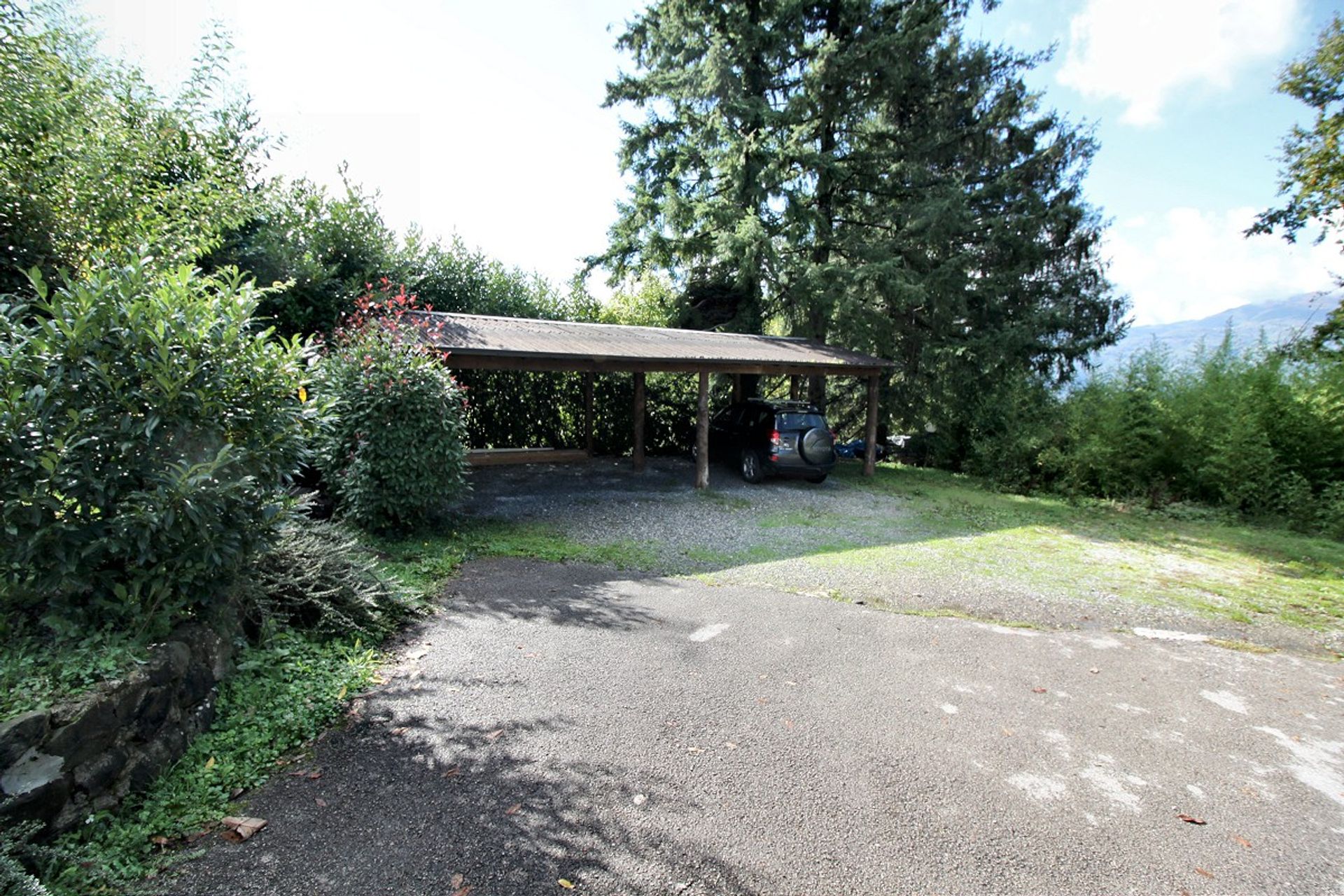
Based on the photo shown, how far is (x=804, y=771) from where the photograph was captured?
3066 mm

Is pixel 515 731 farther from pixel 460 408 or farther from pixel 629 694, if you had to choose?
pixel 460 408

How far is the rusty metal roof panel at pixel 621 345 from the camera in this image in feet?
28.0

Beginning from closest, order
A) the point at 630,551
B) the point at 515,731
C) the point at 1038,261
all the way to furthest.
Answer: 1. the point at 515,731
2. the point at 630,551
3. the point at 1038,261

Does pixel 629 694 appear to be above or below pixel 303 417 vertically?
below

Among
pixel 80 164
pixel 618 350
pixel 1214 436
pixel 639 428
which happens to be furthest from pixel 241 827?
pixel 1214 436

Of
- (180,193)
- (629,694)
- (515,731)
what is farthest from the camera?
(180,193)

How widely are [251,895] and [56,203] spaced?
523 centimetres

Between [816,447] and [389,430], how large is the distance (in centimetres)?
764

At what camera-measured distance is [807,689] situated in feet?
12.9

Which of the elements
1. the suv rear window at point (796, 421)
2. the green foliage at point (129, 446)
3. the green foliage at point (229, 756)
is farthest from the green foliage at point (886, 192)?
the green foliage at point (229, 756)

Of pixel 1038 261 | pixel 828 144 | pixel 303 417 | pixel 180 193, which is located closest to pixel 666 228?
pixel 828 144

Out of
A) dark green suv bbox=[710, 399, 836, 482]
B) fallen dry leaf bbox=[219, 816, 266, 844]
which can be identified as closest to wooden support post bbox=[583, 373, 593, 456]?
dark green suv bbox=[710, 399, 836, 482]

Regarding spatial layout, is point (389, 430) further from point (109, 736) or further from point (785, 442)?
point (785, 442)

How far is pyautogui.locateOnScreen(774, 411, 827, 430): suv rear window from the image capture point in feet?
38.4
